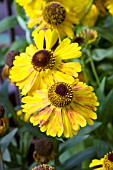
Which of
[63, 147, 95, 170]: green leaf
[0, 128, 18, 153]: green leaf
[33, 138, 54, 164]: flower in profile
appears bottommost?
[63, 147, 95, 170]: green leaf

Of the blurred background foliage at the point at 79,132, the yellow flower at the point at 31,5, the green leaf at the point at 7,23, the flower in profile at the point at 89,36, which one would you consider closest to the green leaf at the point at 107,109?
the blurred background foliage at the point at 79,132

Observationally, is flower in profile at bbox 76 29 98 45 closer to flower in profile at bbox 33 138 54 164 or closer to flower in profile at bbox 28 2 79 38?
flower in profile at bbox 28 2 79 38

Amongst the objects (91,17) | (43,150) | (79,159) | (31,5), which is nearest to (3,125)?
(43,150)

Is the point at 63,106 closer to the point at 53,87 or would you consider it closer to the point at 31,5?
the point at 53,87

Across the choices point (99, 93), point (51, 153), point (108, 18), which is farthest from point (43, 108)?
point (108, 18)

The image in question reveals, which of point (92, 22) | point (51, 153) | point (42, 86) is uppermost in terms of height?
point (92, 22)

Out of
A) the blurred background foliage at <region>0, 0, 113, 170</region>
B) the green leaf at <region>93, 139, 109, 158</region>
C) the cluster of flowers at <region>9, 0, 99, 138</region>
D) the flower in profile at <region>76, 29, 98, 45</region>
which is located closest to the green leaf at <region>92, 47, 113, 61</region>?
the blurred background foliage at <region>0, 0, 113, 170</region>

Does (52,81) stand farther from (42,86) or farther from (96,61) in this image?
(96,61)
